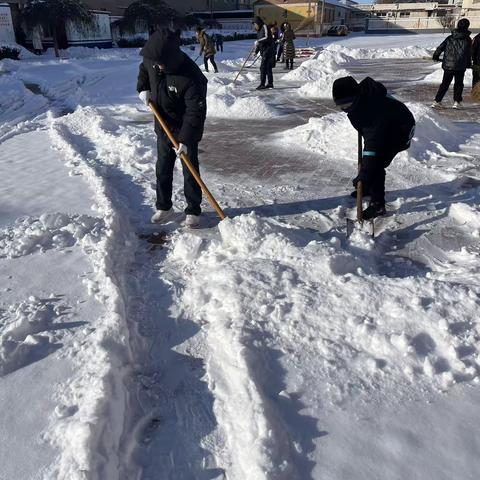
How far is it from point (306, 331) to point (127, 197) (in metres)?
2.89

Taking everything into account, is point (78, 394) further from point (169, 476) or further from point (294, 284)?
point (294, 284)

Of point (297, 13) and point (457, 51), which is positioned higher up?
point (297, 13)

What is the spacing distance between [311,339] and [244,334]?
0.37m

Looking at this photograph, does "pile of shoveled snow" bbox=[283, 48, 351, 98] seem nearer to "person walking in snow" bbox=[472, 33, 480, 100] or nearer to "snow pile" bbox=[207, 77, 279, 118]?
"snow pile" bbox=[207, 77, 279, 118]

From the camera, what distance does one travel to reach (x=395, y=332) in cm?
242

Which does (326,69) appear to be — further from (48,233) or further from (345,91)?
(48,233)

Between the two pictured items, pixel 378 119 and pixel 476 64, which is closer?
pixel 378 119

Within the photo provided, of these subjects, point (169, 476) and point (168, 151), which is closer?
point (169, 476)

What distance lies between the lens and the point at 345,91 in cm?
341

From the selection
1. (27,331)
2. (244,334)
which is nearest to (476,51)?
(244,334)

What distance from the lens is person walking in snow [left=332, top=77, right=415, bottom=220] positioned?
346 centimetres

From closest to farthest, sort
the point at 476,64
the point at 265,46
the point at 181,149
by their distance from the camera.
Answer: the point at 181,149, the point at 476,64, the point at 265,46

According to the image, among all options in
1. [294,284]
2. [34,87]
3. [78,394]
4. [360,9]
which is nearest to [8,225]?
[78,394]

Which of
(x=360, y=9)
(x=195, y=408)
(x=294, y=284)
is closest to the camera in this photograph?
(x=195, y=408)
